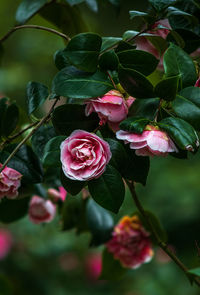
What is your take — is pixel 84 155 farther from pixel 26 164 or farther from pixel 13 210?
pixel 13 210

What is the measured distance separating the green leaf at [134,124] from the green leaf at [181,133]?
0.02 m

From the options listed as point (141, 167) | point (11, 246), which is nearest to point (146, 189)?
point (11, 246)

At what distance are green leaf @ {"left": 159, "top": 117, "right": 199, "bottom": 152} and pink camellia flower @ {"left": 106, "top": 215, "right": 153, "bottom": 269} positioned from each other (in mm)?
445

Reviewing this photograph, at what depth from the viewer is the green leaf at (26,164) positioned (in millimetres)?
680

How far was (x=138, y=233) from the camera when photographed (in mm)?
954

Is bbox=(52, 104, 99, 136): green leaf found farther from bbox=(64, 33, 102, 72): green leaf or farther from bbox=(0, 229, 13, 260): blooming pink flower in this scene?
bbox=(0, 229, 13, 260): blooming pink flower

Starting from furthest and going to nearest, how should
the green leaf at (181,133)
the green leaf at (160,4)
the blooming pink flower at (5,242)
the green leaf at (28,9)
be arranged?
the blooming pink flower at (5,242) → the green leaf at (28,9) → the green leaf at (160,4) → the green leaf at (181,133)

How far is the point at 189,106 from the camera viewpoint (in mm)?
570

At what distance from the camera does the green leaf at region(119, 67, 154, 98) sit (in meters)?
0.57

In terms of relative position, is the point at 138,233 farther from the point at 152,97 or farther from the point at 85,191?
the point at 152,97

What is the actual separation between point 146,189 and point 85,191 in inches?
62.3

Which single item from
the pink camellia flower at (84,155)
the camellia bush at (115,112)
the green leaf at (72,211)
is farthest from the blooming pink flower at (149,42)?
the green leaf at (72,211)

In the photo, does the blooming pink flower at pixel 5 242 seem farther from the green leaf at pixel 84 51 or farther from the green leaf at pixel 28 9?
the green leaf at pixel 84 51

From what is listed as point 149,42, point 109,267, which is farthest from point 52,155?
point 109,267
